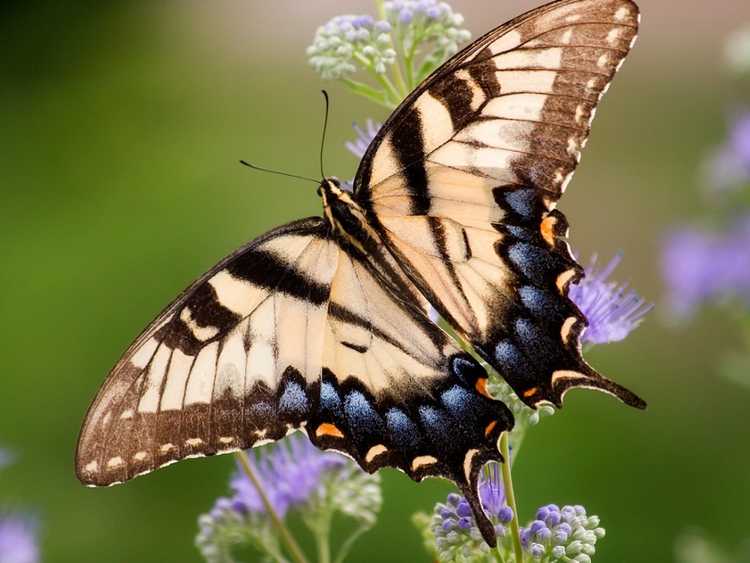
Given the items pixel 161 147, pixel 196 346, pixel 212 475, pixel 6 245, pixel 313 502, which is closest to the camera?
pixel 196 346

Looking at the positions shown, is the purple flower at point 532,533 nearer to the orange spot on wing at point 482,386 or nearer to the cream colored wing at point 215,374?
the orange spot on wing at point 482,386

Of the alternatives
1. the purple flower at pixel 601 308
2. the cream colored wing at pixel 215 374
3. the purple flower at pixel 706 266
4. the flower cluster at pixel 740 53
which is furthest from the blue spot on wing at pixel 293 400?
the purple flower at pixel 706 266

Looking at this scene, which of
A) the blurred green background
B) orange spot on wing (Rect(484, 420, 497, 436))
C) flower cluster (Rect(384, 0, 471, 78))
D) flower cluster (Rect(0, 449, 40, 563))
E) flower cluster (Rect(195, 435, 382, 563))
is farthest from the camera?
the blurred green background

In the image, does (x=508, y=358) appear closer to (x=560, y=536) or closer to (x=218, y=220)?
(x=560, y=536)

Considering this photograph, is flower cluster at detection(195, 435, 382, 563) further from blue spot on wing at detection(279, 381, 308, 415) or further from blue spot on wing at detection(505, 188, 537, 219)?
blue spot on wing at detection(505, 188, 537, 219)

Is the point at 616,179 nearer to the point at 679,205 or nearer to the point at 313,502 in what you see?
the point at 679,205

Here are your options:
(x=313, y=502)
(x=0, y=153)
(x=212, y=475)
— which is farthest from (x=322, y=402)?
(x=0, y=153)

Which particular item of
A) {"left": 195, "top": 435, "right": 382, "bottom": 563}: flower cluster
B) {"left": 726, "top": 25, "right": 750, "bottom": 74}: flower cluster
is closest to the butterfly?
→ {"left": 195, "top": 435, "right": 382, "bottom": 563}: flower cluster
